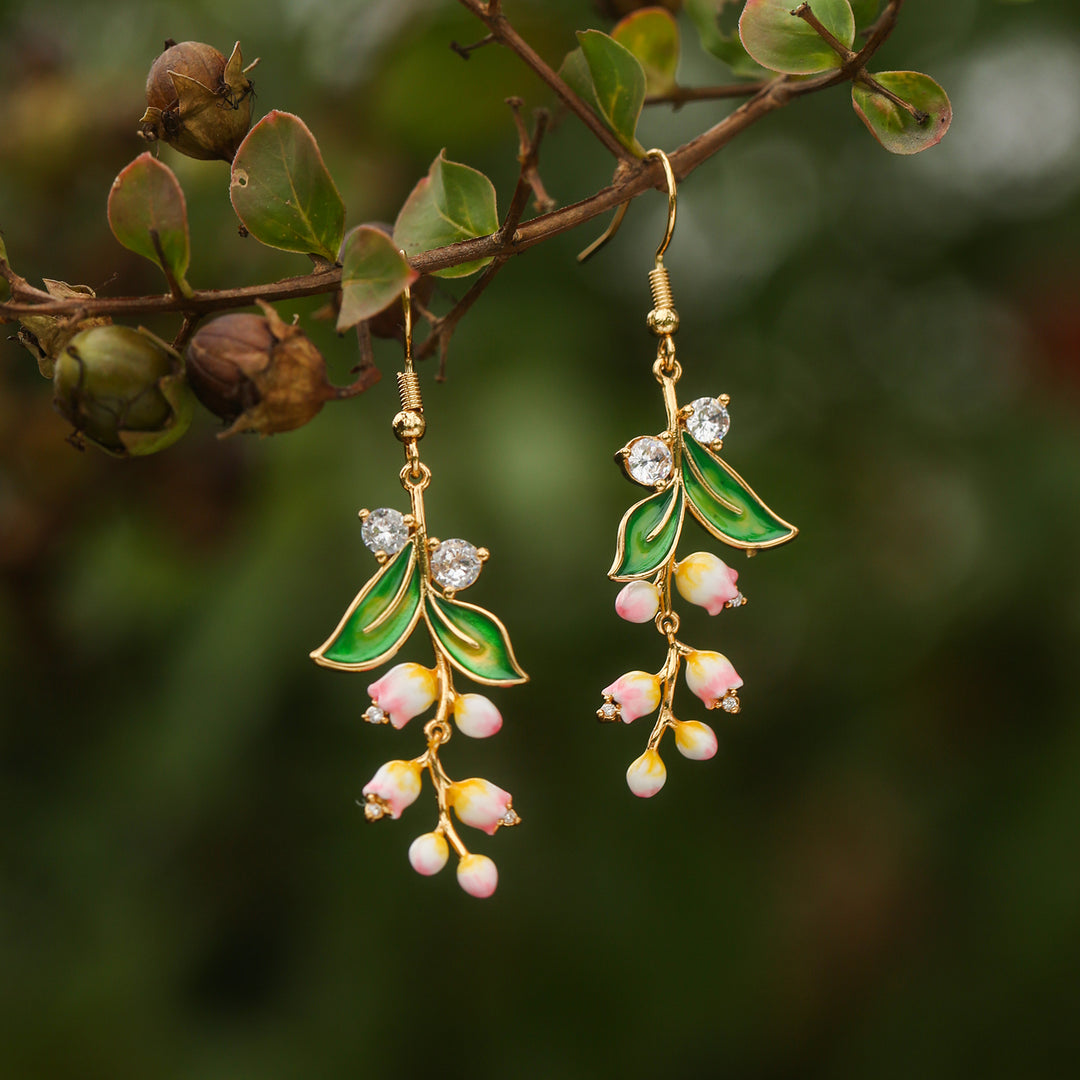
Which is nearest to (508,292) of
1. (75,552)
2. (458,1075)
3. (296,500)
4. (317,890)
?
(296,500)

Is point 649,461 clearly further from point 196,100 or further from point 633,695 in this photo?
point 196,100

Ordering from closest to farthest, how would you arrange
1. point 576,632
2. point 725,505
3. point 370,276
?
1. point 370,276
2. point 725,505
3. point 576,632

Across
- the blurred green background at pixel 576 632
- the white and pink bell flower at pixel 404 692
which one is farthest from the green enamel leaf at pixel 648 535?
the blurred green background at pixel 576 632

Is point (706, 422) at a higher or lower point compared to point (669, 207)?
lower

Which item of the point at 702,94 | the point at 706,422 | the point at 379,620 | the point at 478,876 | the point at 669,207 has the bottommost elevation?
the point at 478,876

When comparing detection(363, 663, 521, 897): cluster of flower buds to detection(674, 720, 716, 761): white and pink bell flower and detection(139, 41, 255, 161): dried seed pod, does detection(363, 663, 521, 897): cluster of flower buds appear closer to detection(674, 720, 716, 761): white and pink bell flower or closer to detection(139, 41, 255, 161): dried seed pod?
detection(674, 720, 716, 761): white and pink bell flower

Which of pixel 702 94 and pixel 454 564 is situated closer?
pixel 454 564

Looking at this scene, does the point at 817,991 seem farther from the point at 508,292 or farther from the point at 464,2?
the point at 464,2

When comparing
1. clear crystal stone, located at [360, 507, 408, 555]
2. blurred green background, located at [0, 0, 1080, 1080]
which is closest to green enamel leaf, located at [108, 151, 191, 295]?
clear crystal stone, located at [360, 507, 408, 555]

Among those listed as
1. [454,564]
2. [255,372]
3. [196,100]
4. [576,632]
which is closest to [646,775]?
[454,564]
